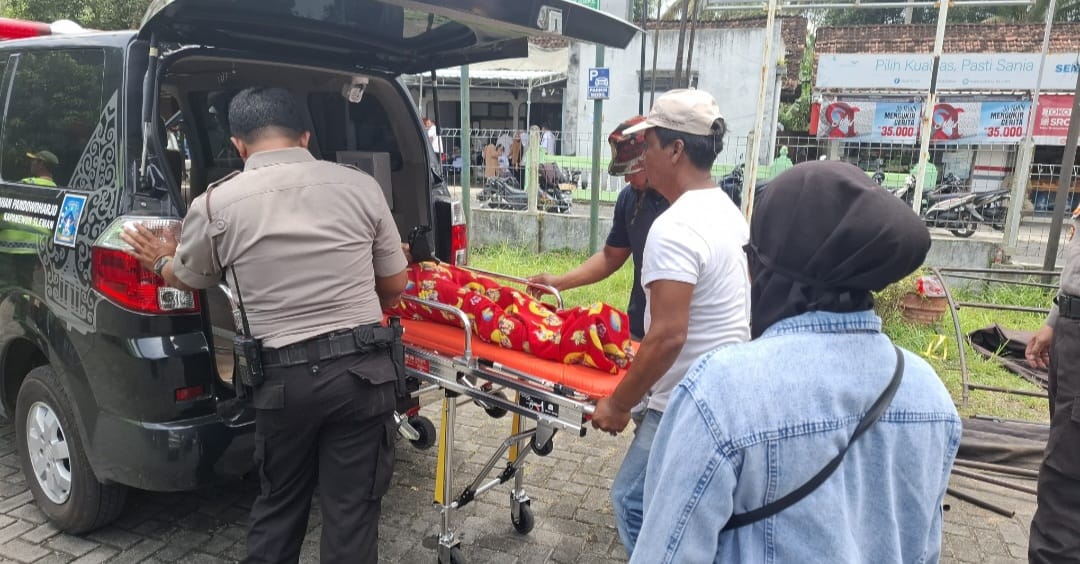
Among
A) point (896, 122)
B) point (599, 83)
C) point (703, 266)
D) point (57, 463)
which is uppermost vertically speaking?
point (599, 83)

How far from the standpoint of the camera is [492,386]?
105 inches

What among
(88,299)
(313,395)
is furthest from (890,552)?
(88,299)

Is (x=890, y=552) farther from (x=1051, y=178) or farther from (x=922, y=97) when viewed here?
(x=922, y=97)

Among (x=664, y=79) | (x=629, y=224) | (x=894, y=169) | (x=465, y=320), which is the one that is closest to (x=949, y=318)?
(x=629, y=224)

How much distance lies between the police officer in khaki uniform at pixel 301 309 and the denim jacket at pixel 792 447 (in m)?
1.32

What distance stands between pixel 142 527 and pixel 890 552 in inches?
119

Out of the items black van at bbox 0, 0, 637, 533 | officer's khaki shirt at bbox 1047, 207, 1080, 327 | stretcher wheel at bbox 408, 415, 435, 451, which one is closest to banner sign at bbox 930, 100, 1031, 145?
officer's khaki shirt at bbox 1047, 207, 1080, 327

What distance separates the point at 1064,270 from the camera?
2.84m

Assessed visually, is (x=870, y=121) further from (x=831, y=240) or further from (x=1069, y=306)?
(x=831, y=240)

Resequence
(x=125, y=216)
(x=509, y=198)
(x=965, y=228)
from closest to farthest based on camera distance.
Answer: (x=125, y=216) < (x=965, y=228) < (x=509, y=198)

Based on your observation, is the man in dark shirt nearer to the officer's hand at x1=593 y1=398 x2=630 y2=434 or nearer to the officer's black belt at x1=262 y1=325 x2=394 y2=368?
the officer's hand at x1=593 y1=398 x2=630 y2=434

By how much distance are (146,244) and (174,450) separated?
2.40 ft

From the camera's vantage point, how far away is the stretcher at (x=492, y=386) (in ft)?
7.72

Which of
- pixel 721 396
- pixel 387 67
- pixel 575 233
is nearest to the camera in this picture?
pixel 721 396
